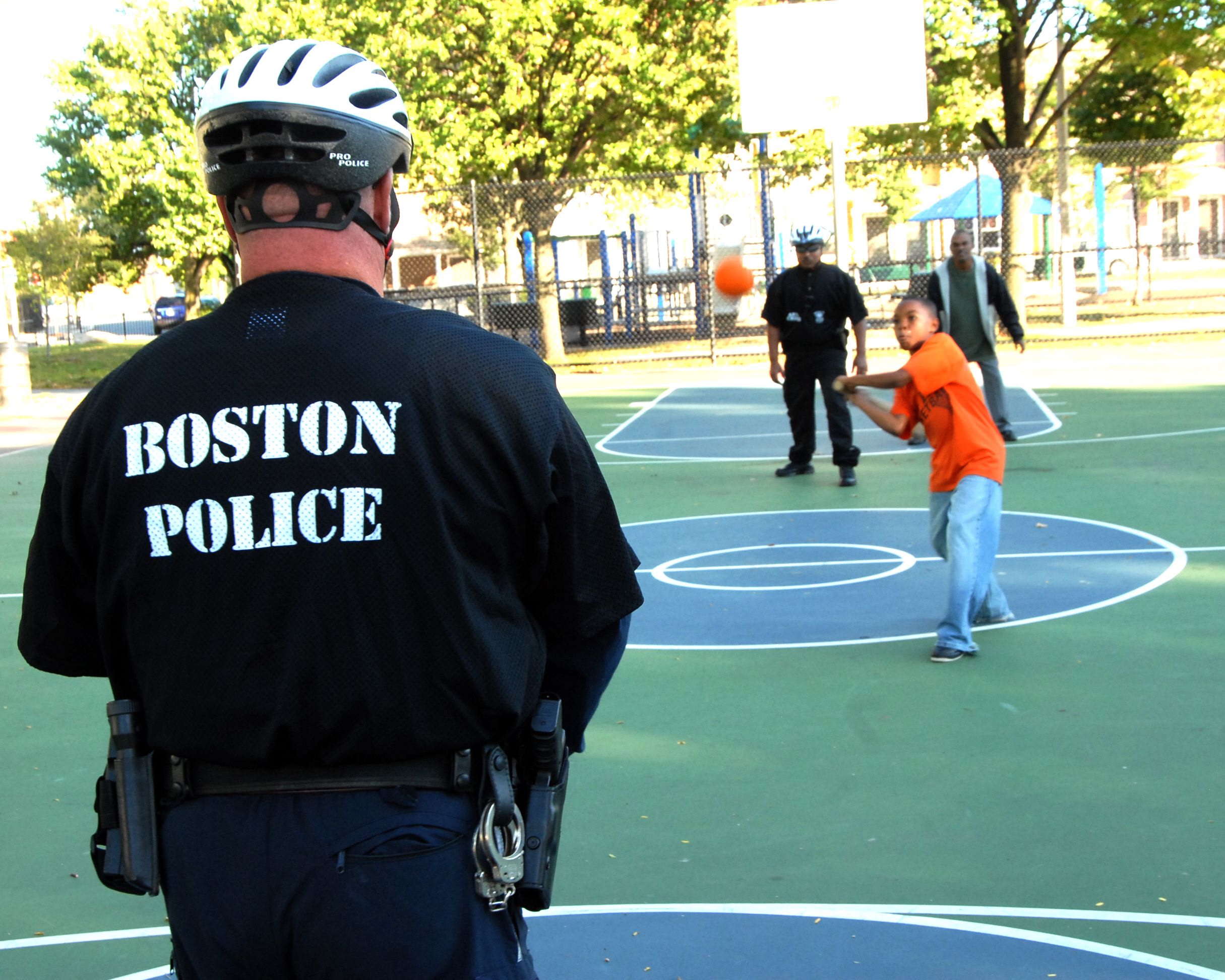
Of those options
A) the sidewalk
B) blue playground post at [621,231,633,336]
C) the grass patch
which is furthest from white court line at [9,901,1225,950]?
blue playground post at [621,231,633,336]

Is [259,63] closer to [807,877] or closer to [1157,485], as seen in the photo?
[807,877]

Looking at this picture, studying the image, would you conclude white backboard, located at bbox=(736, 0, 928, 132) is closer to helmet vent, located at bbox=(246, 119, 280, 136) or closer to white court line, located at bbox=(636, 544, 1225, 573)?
white court line, located at bbox=(636, 544, 1225, 573)

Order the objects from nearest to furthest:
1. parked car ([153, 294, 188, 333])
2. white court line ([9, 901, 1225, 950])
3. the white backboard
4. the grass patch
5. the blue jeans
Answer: white court line ([9, 901, 1225, 950]) → the blue jeans → the white backboard → the grass patch → parked car ([153, 294, 188, 333])

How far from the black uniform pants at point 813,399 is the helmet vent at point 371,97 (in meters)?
9.75

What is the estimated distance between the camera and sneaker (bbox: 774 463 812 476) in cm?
1240

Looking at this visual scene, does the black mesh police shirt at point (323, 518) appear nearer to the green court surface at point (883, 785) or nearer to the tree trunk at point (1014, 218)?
the green court surface at point (883, 785)

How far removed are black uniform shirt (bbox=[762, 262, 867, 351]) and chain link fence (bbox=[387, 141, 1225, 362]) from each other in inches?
372

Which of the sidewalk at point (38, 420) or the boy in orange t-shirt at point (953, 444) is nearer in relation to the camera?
the boy in orange t-shirt at point (953, 444)

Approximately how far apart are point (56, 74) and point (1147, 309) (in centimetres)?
2609

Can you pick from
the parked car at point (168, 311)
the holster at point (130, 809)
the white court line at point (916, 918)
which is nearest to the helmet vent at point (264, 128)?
the holster at point (130, 809)

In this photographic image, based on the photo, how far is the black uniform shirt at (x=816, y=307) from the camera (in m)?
11.8

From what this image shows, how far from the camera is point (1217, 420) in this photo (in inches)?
555

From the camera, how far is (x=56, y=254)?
125 feet

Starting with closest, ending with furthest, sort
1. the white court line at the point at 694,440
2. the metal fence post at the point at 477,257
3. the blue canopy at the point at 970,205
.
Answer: the white court line at the point at 694,440 < the metal fence post at the point at 477,257 < the blue canopy at the point at 970,205
